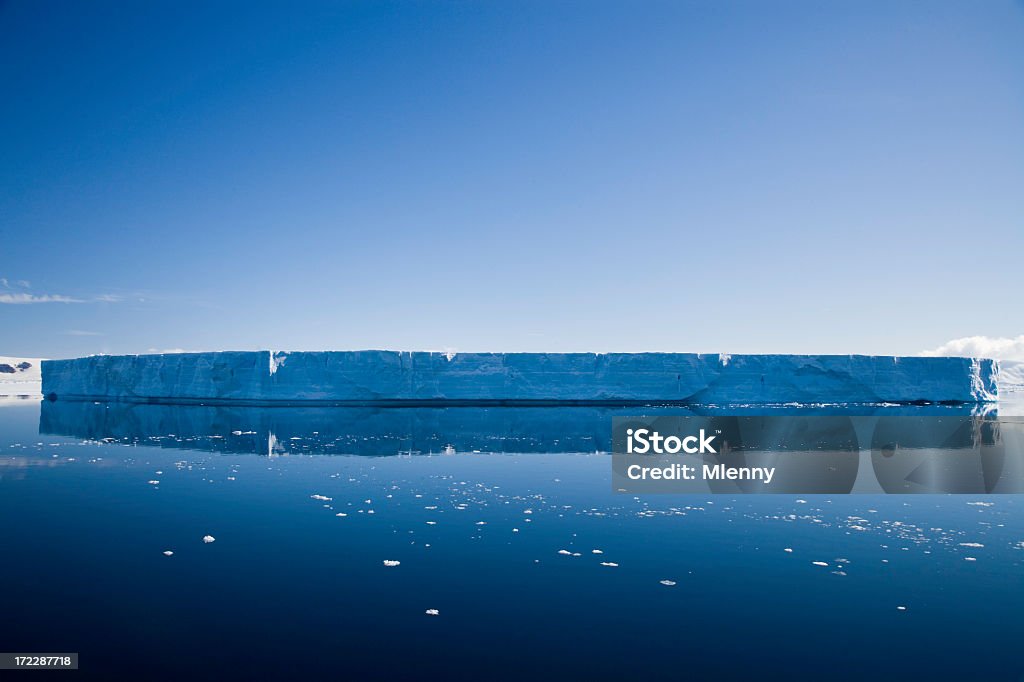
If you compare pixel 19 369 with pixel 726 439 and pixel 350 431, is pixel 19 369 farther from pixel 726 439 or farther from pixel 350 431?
pixel 726 439

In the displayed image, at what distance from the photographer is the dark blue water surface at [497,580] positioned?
234 cm

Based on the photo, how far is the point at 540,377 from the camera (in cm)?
2014

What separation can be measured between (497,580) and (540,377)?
55.8 feet

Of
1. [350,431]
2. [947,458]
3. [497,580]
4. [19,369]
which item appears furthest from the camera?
[19,369]

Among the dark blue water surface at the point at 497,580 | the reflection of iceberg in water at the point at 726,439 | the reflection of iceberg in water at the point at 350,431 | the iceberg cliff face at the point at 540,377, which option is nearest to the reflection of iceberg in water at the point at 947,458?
the reflection of iceberg in water at the point at 726,439

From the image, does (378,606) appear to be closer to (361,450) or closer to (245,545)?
(245,545)

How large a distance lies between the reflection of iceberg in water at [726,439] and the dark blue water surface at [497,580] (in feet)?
2.72

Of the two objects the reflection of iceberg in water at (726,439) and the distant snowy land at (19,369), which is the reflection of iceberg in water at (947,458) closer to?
the reflection of iceberg in water at (726,439)

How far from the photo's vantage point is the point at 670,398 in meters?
20.3

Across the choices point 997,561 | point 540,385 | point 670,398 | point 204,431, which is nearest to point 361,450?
point 204,431

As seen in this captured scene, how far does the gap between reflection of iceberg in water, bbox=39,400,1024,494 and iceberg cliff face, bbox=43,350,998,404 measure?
3141 millimetres

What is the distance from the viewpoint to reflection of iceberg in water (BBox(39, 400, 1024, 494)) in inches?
247

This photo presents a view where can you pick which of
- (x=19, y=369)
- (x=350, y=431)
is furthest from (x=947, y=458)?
(x=19, y=369)

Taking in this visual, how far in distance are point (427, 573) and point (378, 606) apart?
0.50 meters
